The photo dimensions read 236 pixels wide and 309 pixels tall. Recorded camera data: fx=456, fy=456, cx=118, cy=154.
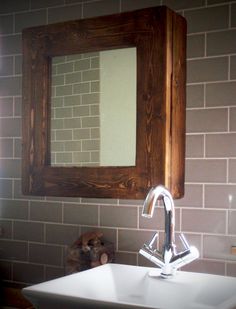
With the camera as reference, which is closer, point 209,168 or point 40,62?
point 209,168

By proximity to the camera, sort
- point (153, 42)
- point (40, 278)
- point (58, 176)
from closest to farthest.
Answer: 1. point (153, 42)
2. point (58, 176)
3. point (40, 278)

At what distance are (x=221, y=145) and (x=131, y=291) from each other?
60 centimetres

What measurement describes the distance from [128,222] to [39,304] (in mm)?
571

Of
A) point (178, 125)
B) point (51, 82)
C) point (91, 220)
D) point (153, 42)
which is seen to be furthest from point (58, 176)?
point (153, 42)

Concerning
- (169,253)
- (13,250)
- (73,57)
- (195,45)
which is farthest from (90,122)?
(13,250)

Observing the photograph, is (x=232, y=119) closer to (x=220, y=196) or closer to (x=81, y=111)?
(x=220, y=196)

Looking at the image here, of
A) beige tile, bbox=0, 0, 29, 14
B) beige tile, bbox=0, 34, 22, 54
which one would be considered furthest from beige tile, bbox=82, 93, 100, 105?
beige tile, bbox=0, 0, 29, 14

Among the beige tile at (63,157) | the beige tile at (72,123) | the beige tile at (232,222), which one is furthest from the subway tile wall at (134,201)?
the beige tile at (72,123)

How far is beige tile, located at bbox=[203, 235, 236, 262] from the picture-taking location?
5.30ft

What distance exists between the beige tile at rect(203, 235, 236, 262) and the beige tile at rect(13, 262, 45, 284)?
72 centimetres

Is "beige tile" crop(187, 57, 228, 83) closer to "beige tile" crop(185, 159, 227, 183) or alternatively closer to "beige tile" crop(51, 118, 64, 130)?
"beige tile" crop(185, 159, 227, 183)

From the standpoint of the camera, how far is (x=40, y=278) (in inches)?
76.5

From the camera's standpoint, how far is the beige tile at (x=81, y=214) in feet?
6.05

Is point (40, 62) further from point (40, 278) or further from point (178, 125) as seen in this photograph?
point (40, 278)
